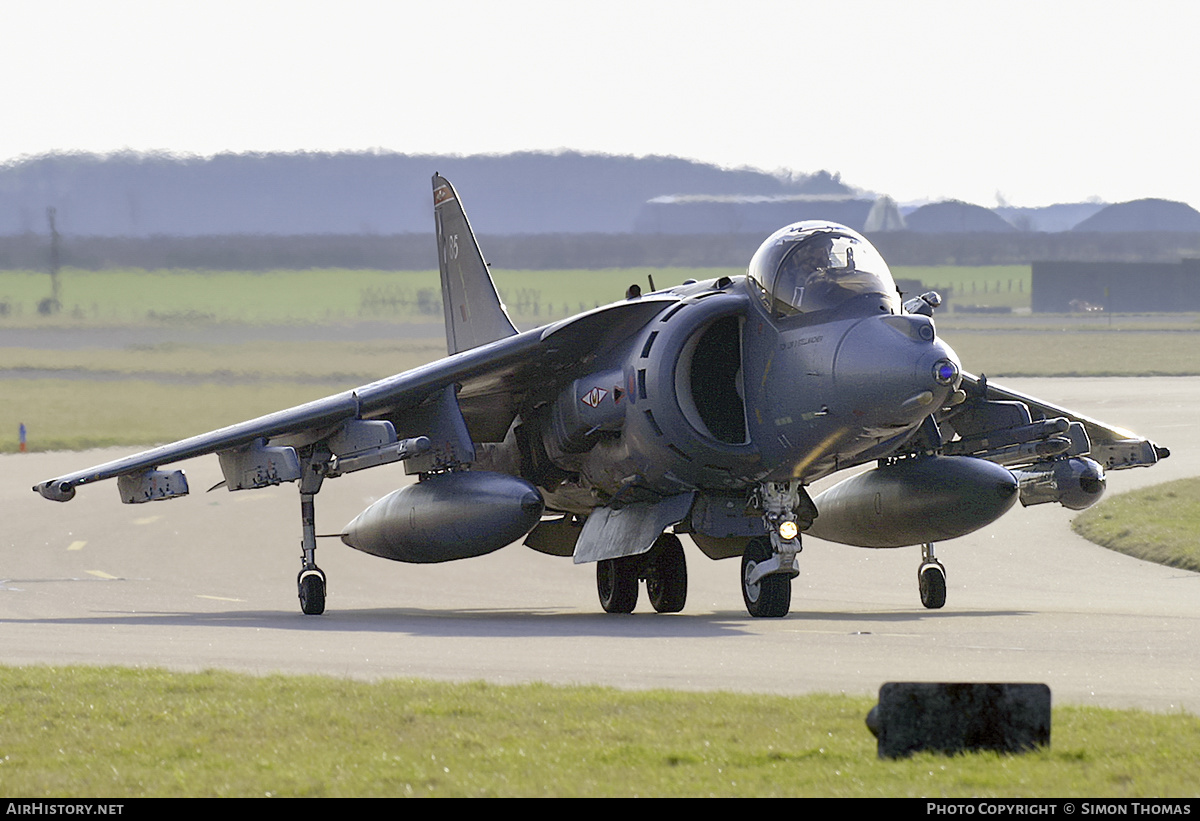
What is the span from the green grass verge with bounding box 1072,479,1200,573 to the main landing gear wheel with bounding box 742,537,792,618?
29.0ft

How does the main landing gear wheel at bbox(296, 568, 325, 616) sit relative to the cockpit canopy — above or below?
below

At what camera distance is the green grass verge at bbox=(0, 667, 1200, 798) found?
24.8ft

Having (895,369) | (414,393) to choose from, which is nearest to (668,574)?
(414,393)

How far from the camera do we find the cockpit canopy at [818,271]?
14891 mm

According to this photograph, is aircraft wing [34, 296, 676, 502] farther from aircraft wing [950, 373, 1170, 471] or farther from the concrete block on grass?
the concrete block on grass

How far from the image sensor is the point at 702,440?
15.8 m

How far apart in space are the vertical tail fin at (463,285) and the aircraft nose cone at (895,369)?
24.4 feet

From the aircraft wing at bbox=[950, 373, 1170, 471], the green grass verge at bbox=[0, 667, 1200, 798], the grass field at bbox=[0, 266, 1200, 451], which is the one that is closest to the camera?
the green grass verge at bbox=[0, 667, 1200, 798]

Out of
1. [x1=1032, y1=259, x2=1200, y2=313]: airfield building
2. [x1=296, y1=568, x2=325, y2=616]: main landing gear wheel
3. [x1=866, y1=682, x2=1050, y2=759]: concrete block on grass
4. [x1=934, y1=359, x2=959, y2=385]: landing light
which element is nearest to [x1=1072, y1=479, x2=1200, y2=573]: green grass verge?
[x1=934, y1=359, x2=959, y2=385]: landing light

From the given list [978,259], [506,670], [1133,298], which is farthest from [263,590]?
[1133,298]

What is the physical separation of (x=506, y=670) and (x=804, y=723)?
316cm

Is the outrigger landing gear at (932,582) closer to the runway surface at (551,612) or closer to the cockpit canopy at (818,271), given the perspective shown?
the runway surface at (551,612)

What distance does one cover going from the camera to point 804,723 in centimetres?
892

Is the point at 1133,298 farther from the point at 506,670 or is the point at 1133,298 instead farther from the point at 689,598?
the point at 506,670
